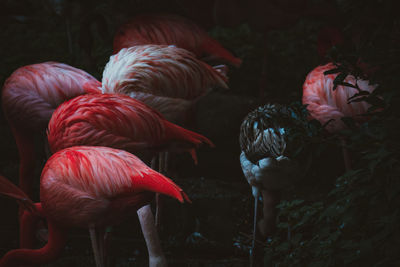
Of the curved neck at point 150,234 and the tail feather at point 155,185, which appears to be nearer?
the tail feather at point 155,185

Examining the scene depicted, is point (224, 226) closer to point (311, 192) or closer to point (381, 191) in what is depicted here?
point (311, 192)

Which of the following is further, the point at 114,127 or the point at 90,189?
the point at 114,127

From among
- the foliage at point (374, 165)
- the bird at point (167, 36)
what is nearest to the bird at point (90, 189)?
the foliage at point (374, 165)

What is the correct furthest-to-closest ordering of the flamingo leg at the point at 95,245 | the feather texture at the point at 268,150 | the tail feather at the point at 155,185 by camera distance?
the feather texture at the point at 268,150 → the flamingo leg at the point at 95,245 → the tail feather at the point at 155,185

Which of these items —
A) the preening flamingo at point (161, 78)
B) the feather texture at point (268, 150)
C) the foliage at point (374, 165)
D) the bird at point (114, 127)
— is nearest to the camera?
the foliage at point (374, 165)

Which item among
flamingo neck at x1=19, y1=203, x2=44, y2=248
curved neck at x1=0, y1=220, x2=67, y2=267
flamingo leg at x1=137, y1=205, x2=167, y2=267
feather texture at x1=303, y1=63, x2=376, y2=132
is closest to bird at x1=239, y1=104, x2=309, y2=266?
flamingo leg at x1=137, y1=205, x2=167, y2=267

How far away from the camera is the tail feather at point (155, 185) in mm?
1407

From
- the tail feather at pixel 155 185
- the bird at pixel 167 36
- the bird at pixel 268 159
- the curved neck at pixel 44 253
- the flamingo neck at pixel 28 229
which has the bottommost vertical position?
the flamingo neck at pixel 28 229

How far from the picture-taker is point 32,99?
2.19 metres

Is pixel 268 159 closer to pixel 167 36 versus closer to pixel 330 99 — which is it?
→ pixel 330 99

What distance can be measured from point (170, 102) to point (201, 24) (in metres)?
0.51

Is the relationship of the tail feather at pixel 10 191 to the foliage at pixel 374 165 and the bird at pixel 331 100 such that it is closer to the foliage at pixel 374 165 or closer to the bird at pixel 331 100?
the foliage at pixel 374 165

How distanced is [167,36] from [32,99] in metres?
0.71

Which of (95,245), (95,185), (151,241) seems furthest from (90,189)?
(151,241)
